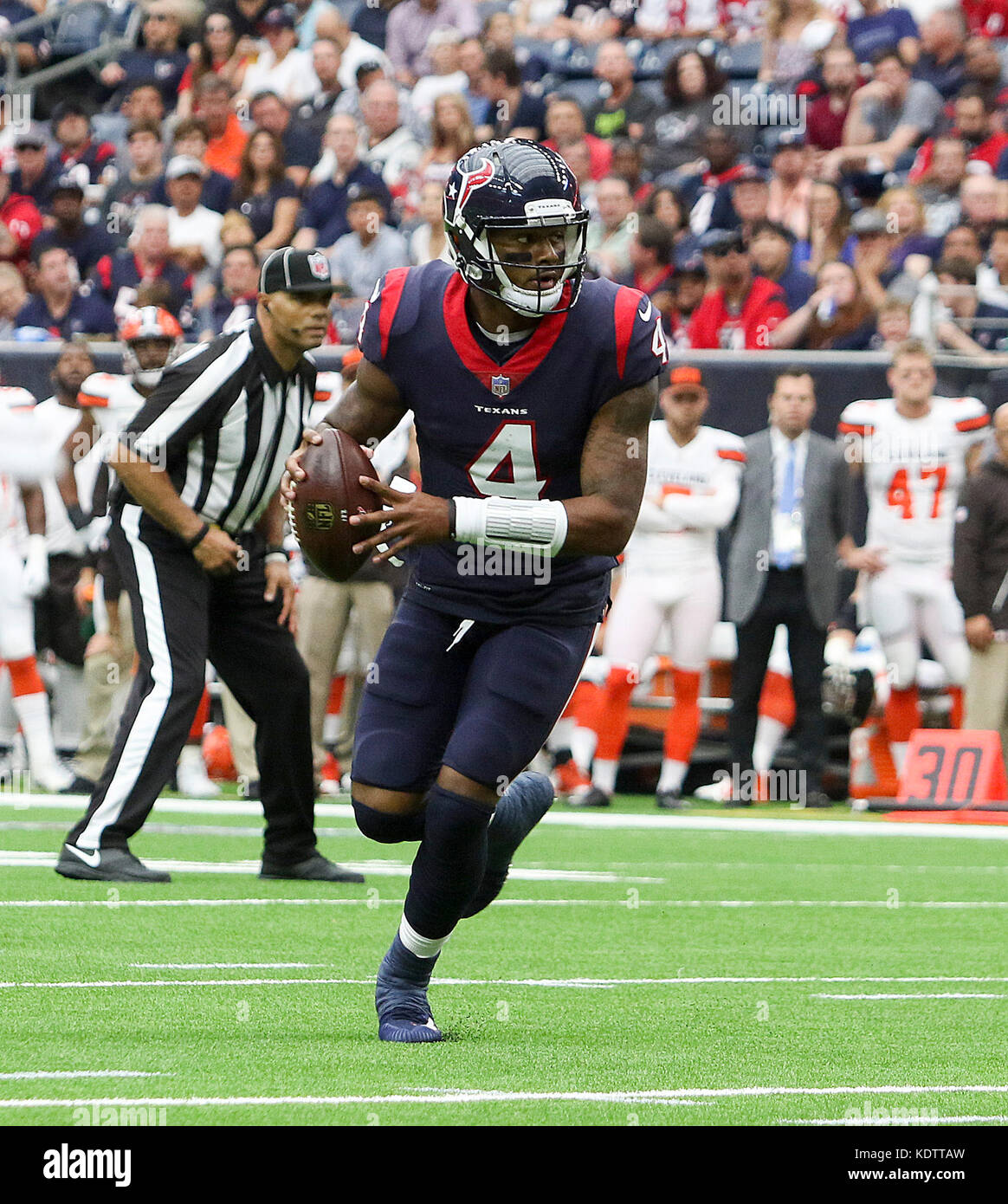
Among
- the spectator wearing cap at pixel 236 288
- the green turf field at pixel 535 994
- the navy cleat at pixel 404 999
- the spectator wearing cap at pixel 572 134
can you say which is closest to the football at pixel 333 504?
the navy cleat at pixel 404 999

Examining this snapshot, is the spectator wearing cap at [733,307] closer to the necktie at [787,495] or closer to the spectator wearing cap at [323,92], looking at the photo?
the necktie at [787,495]

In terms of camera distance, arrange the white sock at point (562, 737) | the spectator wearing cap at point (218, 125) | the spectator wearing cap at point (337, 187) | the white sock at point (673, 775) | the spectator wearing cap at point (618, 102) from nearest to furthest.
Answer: the white sock at point (673, 775) < the white sock at point (562, 737) < the spectator wearing cap at point (337, 187) < the spectator wearing cap at point (618, 102) < the spectator wearing cap at point (218, 125)

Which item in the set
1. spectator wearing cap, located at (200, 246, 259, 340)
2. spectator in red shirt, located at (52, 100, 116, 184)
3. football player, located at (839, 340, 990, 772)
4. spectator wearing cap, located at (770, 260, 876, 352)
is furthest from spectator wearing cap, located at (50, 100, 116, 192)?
football player, located at (839, 340, 990, 772)

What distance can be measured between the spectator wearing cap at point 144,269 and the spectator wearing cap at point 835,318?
4002 millimetres

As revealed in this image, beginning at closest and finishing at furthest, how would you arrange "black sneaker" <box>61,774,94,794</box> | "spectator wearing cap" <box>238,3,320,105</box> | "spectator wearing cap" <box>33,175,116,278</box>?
"black sneaker" <box>61,774,94,794</box>
"spectator wearing cap" <box>33,175,116,278</box>
"spectator wearing cap" <box>238,3,320,105</box>

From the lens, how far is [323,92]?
1706 centimetres

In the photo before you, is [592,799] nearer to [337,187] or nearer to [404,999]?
[337,187]

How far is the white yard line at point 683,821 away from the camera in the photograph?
10.6 metres

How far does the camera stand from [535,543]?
458cm

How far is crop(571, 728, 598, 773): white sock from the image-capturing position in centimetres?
1188

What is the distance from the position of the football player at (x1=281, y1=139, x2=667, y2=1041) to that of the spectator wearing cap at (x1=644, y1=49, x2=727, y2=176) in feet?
35.4

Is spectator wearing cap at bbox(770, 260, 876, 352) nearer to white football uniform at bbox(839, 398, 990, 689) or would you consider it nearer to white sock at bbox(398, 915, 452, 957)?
white football uniform at bbox(839, 398, 990, 689)
